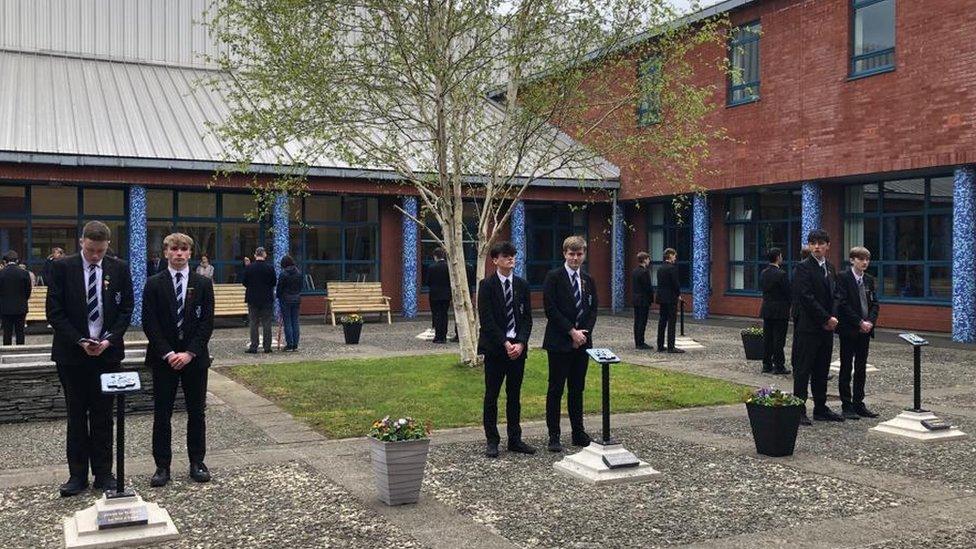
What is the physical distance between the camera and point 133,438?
29.9 ft

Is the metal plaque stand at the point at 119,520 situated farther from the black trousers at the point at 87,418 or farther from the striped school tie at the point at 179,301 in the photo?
the striped school tie at the point at 179,301

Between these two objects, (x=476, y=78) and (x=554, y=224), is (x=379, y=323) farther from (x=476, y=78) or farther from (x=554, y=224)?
(x=476, y=78)

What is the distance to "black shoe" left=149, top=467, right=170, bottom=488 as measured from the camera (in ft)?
23.5

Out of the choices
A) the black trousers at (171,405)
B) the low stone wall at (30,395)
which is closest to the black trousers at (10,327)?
the low stone wall at (30,395)

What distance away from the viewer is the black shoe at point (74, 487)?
271 inches

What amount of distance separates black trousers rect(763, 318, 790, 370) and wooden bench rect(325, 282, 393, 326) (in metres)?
11.6

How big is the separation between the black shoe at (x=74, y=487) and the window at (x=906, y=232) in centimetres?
1846

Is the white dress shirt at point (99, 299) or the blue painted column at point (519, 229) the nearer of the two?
the white dress shirt at point (99, 299)

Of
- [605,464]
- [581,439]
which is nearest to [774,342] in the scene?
[581,439]

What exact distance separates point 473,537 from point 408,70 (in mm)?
8613

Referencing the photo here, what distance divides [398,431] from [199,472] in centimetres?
180

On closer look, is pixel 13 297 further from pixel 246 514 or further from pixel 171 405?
pixel 246 514

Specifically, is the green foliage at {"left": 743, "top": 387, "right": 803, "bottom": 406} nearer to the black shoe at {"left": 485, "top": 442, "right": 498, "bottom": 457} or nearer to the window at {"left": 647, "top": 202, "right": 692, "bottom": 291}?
the black shoe at {"left": 485, "top": 442, "right": 498, "bottom": 457}

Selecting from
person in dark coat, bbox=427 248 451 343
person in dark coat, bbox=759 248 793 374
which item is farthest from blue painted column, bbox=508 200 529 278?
person in dark coat, bbox=759 248 793 374
